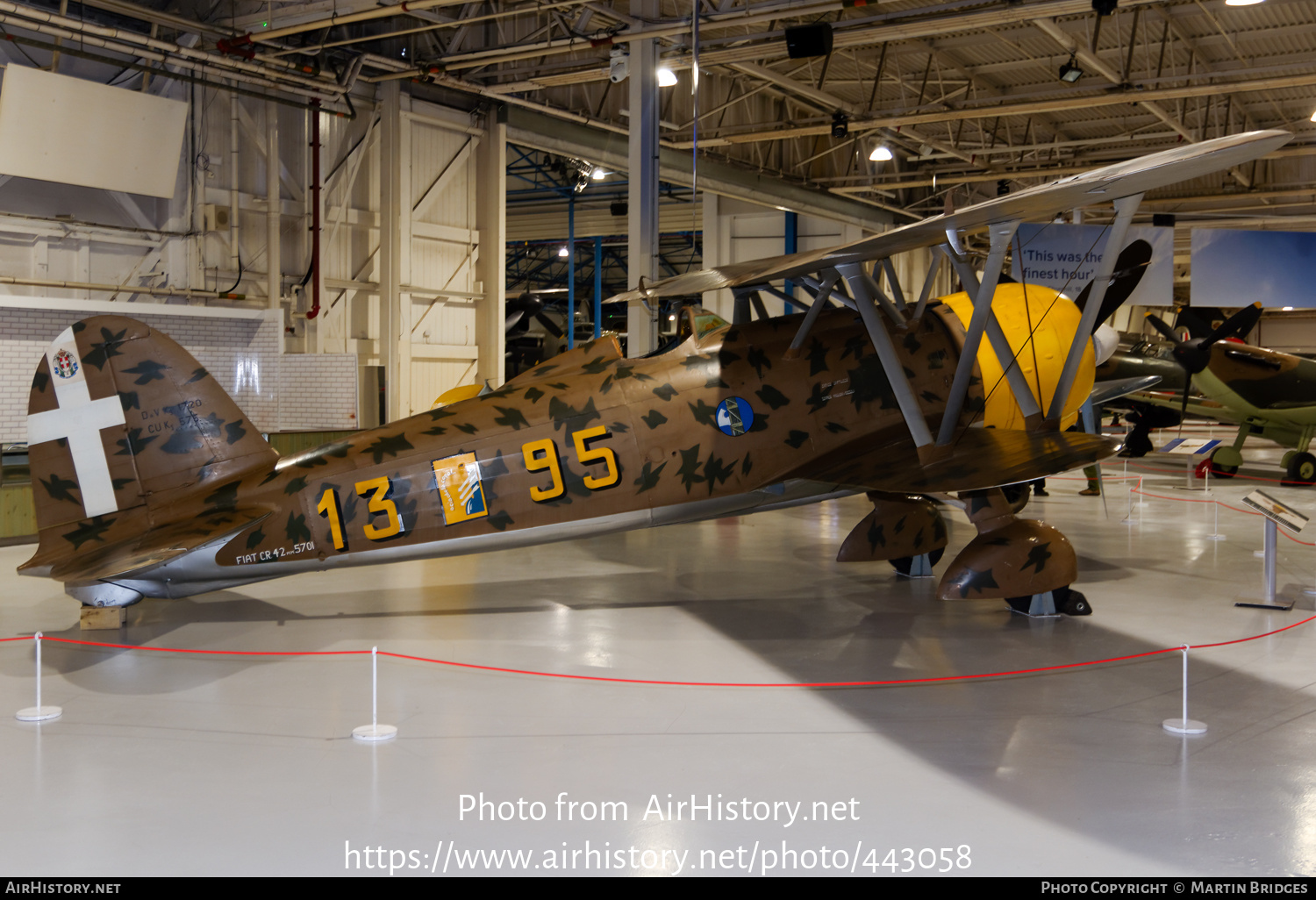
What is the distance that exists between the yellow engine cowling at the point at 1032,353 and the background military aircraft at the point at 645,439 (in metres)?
0.02

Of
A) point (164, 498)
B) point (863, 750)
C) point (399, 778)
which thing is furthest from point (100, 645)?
point (863, 750)

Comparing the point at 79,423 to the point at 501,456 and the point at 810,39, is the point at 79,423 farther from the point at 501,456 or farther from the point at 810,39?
the point at 810,39

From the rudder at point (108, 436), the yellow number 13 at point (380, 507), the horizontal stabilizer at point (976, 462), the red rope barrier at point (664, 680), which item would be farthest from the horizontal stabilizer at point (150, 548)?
the horizontal stabilizer at point (976, 462)

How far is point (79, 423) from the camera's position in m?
6.32

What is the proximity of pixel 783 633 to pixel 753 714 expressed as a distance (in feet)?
5.77

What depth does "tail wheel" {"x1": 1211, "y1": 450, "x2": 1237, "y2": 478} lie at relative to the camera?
16.9m

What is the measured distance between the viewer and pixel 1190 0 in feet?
45.3

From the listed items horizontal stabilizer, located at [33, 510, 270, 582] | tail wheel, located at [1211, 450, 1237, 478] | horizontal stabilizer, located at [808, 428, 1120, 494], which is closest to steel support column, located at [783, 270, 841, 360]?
horizontal stabilizer, located at [808, 428, 1120, 494]

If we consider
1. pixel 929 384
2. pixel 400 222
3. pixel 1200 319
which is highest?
pixel 400 222

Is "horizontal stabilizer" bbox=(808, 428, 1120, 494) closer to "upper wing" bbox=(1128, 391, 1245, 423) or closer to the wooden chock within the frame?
the wooden chock

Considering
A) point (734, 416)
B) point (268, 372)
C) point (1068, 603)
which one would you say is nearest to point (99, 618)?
point (734, 416)

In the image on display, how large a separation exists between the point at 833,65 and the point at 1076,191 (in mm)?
Result: 14099

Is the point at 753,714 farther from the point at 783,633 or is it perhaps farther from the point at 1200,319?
the point at 1200,319

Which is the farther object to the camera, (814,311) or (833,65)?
(833,65)
